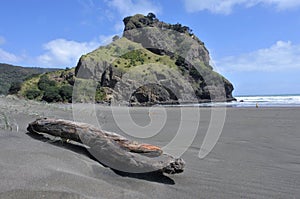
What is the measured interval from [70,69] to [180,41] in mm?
37662

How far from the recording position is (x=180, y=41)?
2398 inches

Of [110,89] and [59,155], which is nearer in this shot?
[59,155]

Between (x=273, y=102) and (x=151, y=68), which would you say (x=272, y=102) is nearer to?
(x=273, y=102)

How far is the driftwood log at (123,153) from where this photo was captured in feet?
13.1

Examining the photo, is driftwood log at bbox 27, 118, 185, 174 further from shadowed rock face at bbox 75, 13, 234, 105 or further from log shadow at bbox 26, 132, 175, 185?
shadowed rock face at bbox 75, 13, 234, 105

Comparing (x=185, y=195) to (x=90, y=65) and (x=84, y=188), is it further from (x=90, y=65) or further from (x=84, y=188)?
(x=90, y=65)

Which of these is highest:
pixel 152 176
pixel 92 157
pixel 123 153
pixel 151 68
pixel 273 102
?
pixel 151 68

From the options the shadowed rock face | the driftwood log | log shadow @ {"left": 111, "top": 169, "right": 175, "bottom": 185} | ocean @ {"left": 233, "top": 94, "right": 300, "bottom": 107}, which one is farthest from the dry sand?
the shadowed rock face

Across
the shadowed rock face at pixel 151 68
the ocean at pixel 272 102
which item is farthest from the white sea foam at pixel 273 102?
the shadowed rock face at pixel 151 68

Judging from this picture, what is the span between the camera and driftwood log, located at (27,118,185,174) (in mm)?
4008

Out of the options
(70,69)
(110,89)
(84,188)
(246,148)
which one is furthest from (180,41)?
(84,188)

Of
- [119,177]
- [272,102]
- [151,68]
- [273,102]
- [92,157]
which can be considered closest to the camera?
[119,177]

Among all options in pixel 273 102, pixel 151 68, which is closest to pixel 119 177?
pixel 151 68

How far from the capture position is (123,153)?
4.09 metres
